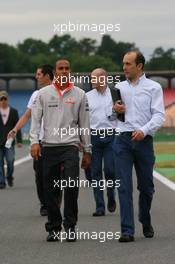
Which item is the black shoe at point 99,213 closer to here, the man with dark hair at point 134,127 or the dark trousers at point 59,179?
the dark trousers at point 59,179

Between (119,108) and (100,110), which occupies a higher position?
(119,108)

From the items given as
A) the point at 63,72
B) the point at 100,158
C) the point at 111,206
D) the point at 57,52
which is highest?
the point at 63,72

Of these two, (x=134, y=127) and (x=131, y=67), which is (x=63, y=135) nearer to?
(x=134, y=127)

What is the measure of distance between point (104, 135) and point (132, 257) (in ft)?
15.6

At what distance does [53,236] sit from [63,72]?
178 centimetres

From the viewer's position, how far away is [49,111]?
460 inches

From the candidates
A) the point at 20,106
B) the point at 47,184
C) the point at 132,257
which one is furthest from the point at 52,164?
the point at 20,106

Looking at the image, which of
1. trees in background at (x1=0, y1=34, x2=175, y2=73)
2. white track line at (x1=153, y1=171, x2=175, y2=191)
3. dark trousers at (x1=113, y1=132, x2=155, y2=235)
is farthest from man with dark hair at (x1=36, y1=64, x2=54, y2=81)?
trees in background at (x1=0, y1=34, x2=175, y2=73)

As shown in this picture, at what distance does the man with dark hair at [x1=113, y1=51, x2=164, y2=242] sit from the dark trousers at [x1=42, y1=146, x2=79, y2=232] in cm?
49

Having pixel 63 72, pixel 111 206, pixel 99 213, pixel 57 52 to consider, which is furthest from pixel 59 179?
pixel 57 52

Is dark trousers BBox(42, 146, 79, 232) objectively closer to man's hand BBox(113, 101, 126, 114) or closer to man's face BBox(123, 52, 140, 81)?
man's hand BBox(113, 101, 126, 114)

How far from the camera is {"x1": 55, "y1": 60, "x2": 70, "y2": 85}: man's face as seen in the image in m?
11.7

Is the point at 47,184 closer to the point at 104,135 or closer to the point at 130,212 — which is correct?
the point at 130,212

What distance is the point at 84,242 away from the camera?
38.3 feet
